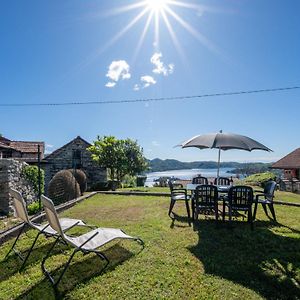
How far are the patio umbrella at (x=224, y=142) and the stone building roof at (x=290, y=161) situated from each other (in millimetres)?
21733

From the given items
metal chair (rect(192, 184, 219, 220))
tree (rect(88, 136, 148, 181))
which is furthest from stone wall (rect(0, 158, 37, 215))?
tree (rect(88, 136, 148, 181))

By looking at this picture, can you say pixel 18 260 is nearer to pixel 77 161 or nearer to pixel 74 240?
pixel 74 240

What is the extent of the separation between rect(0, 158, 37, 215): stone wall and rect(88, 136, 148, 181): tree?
8785 mm

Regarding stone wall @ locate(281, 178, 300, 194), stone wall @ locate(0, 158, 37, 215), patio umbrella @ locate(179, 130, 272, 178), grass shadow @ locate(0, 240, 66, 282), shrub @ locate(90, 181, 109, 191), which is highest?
patio umbrella @ locate(179, 130, 272, 178)

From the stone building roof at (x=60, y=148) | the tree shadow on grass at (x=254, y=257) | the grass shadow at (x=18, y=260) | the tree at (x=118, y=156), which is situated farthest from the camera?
the stone building roof at (x=60, y=148)

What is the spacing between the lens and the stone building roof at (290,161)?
84.2 ft

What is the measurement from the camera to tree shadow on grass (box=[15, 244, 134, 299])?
307 cm

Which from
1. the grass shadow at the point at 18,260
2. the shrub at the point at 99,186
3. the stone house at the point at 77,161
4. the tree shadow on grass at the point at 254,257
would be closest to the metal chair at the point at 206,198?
the tree shadow on grass at the point at 254,257

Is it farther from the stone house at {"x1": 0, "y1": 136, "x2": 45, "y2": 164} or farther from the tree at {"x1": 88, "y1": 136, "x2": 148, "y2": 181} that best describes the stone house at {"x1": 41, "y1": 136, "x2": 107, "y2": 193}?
the tree at {"x1": 88, "y1": 136, "x2": 148, "y2": 181}

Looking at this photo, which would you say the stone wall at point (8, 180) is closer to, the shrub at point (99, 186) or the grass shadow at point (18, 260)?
the grass shadow at point (18, 260)

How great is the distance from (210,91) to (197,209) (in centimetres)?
954

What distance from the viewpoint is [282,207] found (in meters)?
8.65

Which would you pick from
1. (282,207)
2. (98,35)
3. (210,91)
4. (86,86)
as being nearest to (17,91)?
(86,86)

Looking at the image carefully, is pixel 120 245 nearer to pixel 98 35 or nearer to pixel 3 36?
pixel 98 35
